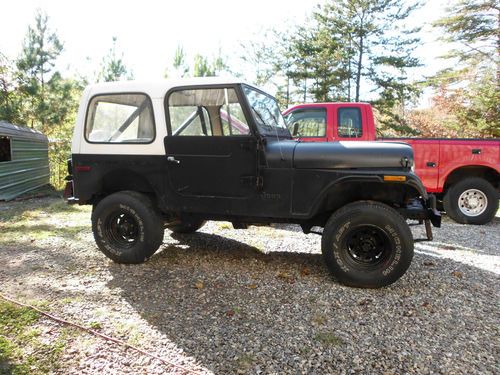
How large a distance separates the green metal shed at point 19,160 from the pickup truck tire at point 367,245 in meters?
9.92

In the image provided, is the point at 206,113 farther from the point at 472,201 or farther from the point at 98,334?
the point at 472,201

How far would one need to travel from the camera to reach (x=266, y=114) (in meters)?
4.18

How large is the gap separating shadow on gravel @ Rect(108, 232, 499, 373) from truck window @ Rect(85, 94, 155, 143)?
1440 mm

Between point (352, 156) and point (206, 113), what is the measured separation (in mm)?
1525

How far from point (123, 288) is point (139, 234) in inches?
28.5

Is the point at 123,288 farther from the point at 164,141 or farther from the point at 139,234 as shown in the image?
the point at 164,141

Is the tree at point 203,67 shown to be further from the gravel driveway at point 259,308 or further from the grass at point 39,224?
the gravel driveway at point 259,308

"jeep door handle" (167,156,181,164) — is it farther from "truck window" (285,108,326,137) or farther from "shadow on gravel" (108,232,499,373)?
"truck window" (285,108,326,137)

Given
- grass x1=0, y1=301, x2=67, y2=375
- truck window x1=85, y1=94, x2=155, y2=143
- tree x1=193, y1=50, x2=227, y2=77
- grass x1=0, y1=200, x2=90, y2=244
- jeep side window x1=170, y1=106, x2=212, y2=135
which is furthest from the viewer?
tree x1=193, y1=50, x2=227, y2=77

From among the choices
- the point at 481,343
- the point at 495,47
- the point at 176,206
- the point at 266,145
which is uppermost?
the point at 495,47

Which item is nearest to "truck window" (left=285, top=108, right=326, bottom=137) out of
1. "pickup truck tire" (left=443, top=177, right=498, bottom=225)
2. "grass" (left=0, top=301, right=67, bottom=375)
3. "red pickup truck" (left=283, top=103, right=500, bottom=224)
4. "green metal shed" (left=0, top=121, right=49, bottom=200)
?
"red pickup truck" (left=283, top=103, right=500, bottom=224)

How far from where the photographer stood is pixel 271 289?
138 inches

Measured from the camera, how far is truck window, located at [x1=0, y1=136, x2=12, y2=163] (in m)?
10.6

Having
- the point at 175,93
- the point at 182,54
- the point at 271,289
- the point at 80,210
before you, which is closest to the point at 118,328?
the point at 271,289
